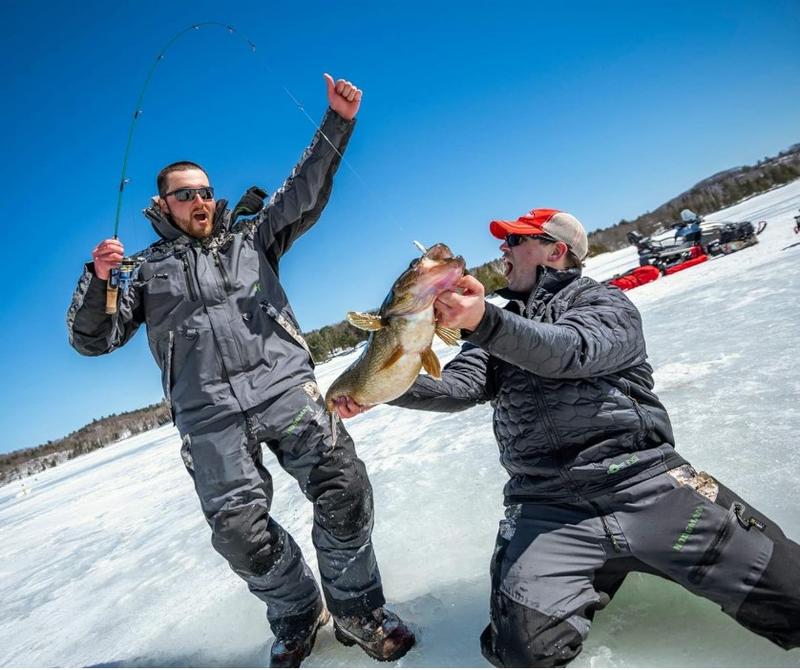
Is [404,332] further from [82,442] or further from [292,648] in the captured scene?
[82,442]

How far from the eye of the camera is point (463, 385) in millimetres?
2838

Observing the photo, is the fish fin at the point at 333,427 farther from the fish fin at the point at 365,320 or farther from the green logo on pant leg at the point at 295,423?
the fish fin at the point at 365,320

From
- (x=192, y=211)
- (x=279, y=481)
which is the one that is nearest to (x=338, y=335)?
(x=279, y=481)

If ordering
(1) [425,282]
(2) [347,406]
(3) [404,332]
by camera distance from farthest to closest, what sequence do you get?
(2) [347,406], (3) [404,332], (1) [425,282]

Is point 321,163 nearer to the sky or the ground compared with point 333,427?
nearer to the sky

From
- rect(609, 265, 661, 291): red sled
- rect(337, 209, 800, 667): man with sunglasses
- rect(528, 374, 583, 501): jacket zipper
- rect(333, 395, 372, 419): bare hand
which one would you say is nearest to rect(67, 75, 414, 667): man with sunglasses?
rect(333, 395, 372, 419): bare hand

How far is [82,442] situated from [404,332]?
5294 cm

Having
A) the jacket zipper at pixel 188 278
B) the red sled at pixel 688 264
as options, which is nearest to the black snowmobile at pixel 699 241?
the red sled at pixel 688 264

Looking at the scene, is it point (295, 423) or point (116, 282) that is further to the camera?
point (295, 423)

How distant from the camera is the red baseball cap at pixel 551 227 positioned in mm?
2787

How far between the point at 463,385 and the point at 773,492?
1761 mm

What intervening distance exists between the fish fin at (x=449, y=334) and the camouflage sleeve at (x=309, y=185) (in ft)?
4.37

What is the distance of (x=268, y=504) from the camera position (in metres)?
2.66

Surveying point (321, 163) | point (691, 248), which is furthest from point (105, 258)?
point (691, 248)
